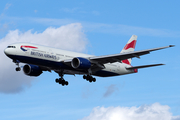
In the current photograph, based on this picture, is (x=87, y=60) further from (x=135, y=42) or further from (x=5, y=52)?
(x=135, y=42)

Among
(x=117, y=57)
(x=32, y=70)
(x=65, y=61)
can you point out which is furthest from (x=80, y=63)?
(x=32, y=70)

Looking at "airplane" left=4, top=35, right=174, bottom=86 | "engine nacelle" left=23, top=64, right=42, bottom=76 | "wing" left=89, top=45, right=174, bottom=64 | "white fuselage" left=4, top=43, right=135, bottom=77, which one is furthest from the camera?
"engine nacelle" left=23, top=64, right=42, bottom=76

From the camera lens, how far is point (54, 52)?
151 feet

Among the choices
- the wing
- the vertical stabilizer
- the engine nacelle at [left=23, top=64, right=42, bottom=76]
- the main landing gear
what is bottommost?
the main landing gear

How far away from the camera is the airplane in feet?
145

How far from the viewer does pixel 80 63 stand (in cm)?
4578

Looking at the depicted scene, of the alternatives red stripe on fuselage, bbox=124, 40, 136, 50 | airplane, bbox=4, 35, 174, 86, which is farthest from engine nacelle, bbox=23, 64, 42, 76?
red stripe on fuselage, bbox=124, 40, 136, 50

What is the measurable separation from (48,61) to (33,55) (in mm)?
2248

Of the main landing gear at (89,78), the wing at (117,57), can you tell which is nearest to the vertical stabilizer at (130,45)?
the main landing gear at (89,78)

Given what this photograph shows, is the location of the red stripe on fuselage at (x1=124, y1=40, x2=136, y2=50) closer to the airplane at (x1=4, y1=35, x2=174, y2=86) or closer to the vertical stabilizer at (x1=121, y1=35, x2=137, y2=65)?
the vertical stabilizer at (x1=121, y1=35, x2=137, y2=65)

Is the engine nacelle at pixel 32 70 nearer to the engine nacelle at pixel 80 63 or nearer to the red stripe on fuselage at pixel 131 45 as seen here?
the engine nacelle at pixel 80 63

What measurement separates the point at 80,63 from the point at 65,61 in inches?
86.8

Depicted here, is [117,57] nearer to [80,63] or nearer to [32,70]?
[80,63]

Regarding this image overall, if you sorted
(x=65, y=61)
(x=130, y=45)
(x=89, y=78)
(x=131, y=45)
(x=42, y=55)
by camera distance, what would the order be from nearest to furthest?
1. (x=42, y=55)
2. (x=65, y=61)
3. (x=89, y=78)
4. (x=130, y=45)
5. (x=131, y=45)
